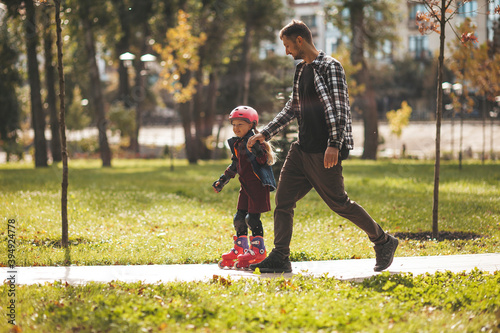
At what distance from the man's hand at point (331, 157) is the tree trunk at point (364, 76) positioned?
26917mm

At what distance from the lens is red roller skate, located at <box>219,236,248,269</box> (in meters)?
Result: 6.14

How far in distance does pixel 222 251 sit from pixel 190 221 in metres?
2.48

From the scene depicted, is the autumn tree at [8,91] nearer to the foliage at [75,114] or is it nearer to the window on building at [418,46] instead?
the foliage at [75,114]

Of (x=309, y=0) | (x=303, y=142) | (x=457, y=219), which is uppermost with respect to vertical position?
(x=309, y=0)

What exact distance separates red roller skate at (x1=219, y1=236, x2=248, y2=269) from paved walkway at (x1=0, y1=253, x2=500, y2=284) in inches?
5.4

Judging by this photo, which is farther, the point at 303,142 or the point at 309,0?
the point at 309,0

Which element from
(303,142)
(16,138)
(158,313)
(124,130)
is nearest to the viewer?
(158,313)

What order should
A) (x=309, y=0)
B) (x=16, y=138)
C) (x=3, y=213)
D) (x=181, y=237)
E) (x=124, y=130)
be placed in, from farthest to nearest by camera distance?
(x=309, y=0)
(x=124, y=130)
(x=16, y=138)
(x=3, y=213)
(x=181, y=237)

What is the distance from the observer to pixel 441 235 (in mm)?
8250

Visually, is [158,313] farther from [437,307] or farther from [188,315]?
[437,307]

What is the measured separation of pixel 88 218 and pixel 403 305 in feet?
20.1

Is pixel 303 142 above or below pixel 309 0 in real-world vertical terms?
below

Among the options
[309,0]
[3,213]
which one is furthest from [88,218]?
[309,0]

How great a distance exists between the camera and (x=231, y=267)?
6078mm
